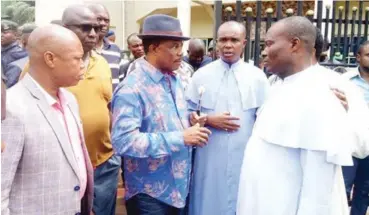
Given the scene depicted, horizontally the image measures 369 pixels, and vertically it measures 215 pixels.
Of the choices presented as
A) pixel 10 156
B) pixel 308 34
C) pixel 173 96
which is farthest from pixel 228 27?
pixel 10 156

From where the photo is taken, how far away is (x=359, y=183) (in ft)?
15.8

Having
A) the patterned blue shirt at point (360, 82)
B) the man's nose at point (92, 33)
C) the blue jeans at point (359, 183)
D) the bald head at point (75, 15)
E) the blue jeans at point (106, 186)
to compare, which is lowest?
the blue jeans at point (359, 183)

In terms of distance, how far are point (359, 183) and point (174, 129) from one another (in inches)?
107

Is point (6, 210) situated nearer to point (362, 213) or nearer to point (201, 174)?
point (201, 174)

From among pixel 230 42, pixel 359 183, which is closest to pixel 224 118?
pixel 230 42

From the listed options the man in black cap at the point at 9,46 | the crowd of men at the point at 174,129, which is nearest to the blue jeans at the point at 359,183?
the crowd of men at the point at 174,129

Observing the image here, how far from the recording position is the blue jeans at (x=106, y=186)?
3555mm

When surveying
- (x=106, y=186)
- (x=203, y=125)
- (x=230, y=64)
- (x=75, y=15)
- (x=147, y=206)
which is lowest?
(x=106, y=186)

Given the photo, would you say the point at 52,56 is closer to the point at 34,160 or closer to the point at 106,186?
the point at 34,160

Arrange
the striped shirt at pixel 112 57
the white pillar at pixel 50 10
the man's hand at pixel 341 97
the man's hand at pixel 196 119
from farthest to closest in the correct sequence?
the white pillar at pixel 50 10 < the striped shirt at pixel 112 57 < the man's hand at pixel 196 119 < the man's hand at pixel 341 97

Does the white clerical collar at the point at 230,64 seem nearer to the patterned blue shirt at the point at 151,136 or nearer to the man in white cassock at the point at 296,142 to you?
the patterned blue shirt at the point at 151,136

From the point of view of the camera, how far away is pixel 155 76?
2.99 metres

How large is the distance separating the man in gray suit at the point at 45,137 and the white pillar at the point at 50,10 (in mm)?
2887

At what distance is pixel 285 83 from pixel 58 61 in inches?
48.9
